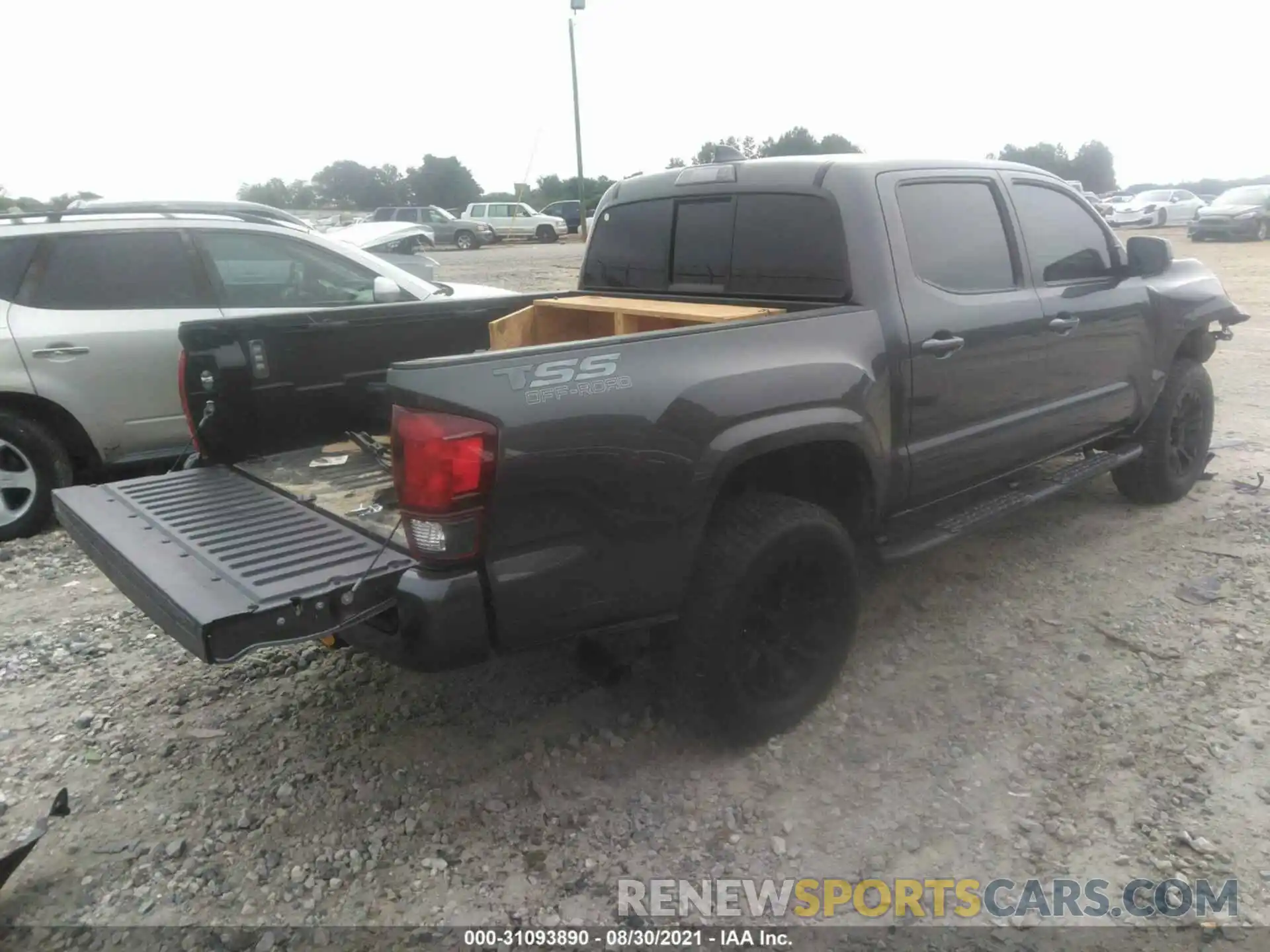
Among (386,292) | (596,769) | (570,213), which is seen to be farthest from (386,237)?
(570,213)

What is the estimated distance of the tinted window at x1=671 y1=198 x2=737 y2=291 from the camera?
3.62 m

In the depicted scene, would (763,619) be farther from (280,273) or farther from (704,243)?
(280,273)

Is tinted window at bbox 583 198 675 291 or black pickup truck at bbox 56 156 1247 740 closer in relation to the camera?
black pickup truck at bbox 56 156 1247 740

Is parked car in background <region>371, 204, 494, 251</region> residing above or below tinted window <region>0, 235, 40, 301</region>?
below

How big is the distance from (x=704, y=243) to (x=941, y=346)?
3.47 feet

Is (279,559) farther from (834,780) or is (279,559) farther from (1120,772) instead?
(1120,772)

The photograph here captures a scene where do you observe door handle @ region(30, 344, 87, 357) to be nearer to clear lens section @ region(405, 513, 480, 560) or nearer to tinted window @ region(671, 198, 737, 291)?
tinted window @ region(671, 198, 737, 291)

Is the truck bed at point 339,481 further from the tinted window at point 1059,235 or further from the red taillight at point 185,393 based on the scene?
the tinted window at point 1059,235

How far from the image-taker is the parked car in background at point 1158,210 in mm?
28922

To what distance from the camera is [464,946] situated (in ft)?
7.43

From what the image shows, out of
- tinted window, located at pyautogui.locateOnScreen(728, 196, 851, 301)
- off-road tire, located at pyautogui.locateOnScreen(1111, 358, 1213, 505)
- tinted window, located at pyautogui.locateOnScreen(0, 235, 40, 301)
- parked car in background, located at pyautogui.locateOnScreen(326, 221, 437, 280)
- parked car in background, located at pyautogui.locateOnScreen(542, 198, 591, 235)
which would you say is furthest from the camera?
parked car in background, located at pyautogui.locateOnScreen(542, 198, 591, 235)

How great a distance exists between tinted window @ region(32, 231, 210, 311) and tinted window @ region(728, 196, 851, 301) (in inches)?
135

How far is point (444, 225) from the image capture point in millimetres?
32156

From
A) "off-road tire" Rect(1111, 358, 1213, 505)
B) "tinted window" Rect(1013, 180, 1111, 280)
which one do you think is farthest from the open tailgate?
"off-road tire" Rect(1111, 358, 1213, 505)
